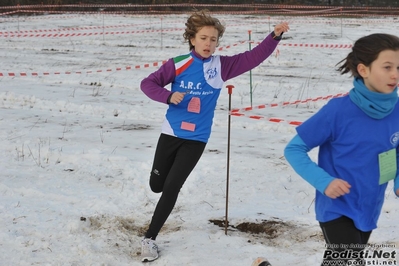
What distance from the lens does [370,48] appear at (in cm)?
306

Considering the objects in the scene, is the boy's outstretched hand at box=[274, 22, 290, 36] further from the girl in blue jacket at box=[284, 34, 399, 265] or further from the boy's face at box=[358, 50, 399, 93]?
the boy's face at box=[358, 50, 399, 93]

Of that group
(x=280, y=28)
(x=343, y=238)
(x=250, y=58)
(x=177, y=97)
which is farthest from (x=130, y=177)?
(x=343, y=238)

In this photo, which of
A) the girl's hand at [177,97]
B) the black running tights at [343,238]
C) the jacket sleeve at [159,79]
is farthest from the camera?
the jacket sleeve at [159,79]

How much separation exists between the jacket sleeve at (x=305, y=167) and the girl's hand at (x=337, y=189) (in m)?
0.02

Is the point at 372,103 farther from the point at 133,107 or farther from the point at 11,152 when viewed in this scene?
the point at 133,107

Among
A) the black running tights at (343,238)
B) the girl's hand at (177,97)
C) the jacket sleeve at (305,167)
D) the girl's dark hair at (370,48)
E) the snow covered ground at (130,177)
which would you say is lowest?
the snow covered ground at (130,177)

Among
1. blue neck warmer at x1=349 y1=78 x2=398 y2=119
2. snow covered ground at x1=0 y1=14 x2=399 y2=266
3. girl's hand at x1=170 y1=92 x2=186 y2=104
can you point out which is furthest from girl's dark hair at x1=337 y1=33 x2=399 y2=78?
snow covered ground at x1=0 y1=14 x2=399 y2=266

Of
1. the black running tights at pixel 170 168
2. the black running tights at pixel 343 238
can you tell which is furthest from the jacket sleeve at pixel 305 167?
the black running tights at pixel 170 168

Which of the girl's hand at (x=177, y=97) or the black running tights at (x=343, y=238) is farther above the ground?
the girl's hand at (x=177, y=97)

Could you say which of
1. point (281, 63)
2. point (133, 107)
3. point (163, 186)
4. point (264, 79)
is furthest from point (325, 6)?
point (163, 186)

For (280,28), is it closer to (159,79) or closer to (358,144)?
(159,79)

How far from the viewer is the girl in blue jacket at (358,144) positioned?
9.87ft

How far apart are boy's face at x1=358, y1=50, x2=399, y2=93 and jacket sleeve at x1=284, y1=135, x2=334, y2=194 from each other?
48cm

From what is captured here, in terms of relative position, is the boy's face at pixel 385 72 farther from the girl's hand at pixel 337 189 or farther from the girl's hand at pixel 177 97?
the girl's hand at pixel 177 97
